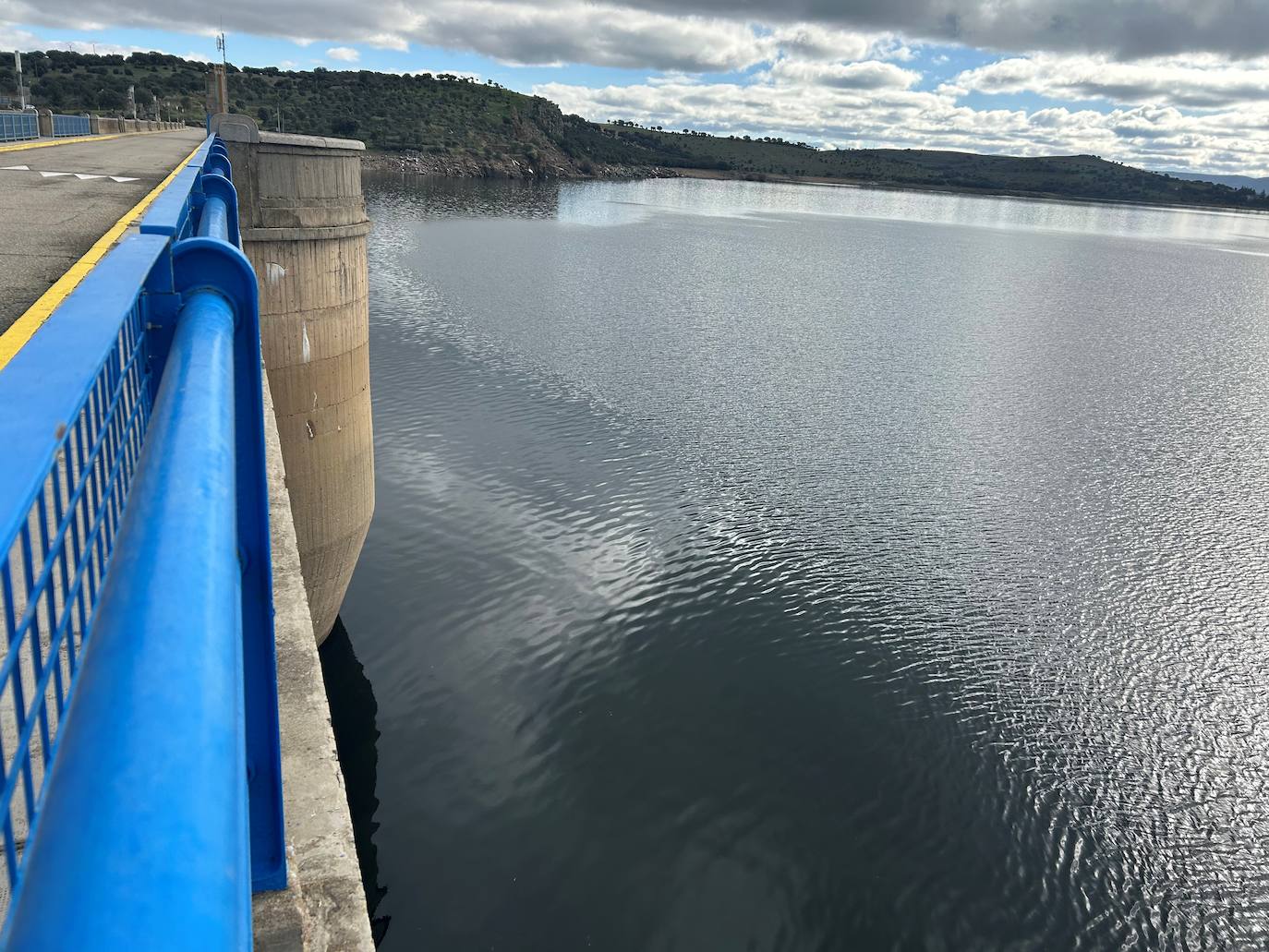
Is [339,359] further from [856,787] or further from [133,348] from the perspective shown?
[133,348]

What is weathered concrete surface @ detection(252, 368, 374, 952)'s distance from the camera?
3.24 meters

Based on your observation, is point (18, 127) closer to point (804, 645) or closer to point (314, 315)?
point (314, 315)

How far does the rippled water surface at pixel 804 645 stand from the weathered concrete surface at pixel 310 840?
26.5ft

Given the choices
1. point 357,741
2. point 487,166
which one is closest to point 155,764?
point 357,741

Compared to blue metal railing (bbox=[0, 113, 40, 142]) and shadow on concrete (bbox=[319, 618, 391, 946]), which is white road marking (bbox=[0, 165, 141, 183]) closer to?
shadow on concrete (bbox=[319, 618, 391, 946])

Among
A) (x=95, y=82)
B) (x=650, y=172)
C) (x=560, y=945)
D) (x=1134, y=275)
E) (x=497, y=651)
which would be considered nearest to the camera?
(x=560, y=945)

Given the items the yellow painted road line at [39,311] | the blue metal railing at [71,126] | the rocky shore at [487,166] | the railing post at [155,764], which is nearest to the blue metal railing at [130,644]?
the railing post at [155,764]

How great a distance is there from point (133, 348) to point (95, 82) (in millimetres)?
107048

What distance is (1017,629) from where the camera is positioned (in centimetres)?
1738

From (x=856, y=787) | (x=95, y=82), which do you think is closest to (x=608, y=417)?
(x=856, y=787)

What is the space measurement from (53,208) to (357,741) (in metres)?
8.86

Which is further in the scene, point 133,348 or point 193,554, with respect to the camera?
point 133,348

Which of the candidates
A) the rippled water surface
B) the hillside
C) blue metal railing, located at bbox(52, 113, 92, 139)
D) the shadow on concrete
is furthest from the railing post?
the hillside

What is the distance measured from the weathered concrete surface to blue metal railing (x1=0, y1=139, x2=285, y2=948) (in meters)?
1.01
